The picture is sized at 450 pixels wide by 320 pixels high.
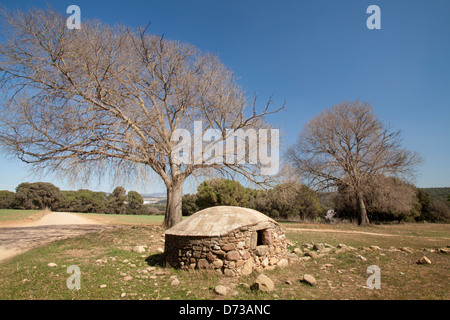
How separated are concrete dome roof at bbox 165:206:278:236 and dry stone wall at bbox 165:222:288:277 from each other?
12cm

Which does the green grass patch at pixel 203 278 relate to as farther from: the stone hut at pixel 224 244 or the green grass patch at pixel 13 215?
the green grass patch at pixel 13 215

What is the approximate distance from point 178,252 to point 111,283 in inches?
69.1

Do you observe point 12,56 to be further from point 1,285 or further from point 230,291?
point 230,291

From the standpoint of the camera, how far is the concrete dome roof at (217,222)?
6.34 metres

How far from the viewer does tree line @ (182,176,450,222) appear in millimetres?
20828

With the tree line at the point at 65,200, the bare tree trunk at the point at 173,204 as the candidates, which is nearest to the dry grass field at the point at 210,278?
the bare tree trunk at the point at 173,204

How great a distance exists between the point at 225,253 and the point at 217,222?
2.86 feet

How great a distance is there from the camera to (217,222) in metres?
6.64

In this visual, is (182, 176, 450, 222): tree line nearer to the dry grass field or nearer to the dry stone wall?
the dry grass field

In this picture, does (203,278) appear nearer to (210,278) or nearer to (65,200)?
(210,278)

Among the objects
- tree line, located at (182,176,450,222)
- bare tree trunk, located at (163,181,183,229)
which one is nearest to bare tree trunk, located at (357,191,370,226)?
tree line, located at (182,176,450,222)

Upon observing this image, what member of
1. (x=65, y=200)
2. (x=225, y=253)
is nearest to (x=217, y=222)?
(x=225, y=253)

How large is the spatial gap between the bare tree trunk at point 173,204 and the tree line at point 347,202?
9.03 meters

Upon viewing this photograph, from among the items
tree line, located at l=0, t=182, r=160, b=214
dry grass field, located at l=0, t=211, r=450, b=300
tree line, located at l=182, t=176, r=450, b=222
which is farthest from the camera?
tree line, located at l=0, t=182, r=160, b=214
